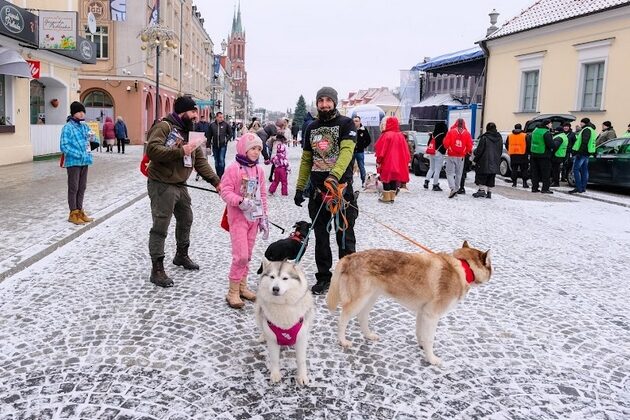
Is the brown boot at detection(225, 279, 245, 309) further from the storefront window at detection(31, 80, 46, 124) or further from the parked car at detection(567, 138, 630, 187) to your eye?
the storefront window at detection(31, 80, 46, 124)

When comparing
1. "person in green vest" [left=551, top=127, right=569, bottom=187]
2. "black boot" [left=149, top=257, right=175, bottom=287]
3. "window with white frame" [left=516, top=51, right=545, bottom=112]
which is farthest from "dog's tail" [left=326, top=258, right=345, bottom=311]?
"window with white frame" [left=516, top=51, right=545, bottom=112]

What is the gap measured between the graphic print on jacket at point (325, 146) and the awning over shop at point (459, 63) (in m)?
24.6

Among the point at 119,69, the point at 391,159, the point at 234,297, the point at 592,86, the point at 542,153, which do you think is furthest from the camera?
the point at 119,69

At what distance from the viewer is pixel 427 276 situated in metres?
3.80

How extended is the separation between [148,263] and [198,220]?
3.01 meters

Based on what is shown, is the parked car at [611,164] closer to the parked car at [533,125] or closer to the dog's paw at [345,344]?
the parked car at [533,125]

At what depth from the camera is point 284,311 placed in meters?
3.46

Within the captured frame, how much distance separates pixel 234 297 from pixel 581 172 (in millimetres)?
13118

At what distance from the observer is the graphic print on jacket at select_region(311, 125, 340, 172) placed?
530cm

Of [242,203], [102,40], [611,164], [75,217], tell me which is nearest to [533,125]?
[611,164]

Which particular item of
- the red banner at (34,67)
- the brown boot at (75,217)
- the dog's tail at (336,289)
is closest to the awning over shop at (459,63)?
the red banner at (34,67)

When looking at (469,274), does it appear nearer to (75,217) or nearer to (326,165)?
(326,165)

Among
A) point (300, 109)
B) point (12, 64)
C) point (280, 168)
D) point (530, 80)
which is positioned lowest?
point (280, 168)

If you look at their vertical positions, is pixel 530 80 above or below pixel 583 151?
above
